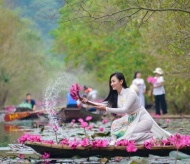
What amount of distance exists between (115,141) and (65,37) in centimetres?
3691

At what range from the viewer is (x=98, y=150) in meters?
12.4

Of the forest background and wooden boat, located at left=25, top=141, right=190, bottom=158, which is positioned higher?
the forest background

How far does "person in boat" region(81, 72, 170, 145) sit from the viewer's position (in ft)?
43.9

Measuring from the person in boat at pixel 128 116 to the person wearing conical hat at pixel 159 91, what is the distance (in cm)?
1401

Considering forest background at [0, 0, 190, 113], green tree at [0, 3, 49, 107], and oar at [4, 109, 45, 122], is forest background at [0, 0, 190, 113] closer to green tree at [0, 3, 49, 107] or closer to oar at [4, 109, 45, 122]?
green tree at [0, 3, 49, 107]

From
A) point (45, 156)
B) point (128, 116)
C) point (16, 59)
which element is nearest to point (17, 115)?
point (16, 59)

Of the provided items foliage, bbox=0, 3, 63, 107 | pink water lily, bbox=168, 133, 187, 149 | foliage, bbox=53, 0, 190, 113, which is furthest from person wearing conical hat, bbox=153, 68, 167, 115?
foliage, bbox=0, 3, 63, 107

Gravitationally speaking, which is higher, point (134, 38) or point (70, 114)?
point (134, 38)

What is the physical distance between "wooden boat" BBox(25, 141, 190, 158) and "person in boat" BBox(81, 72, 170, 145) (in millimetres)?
873

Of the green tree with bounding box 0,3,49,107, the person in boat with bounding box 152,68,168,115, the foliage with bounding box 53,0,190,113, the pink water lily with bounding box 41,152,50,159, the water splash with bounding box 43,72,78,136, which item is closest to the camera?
the pink water lily with bounding box 41,152,50,159

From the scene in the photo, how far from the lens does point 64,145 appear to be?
12.3 meters

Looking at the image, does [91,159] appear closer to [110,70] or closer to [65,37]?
[110,70]

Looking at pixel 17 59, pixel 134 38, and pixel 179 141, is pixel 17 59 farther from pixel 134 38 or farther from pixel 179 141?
pixel 179 141

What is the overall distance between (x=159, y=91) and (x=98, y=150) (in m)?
Result: 16.6
